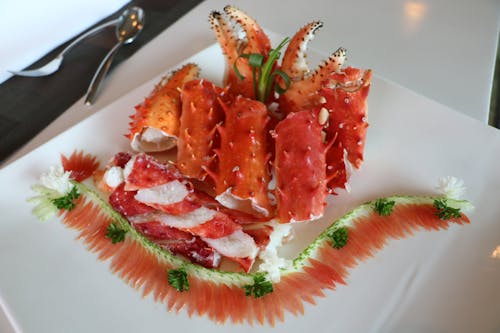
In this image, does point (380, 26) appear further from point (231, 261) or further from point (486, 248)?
point (231, 261)

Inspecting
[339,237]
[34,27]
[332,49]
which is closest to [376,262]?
[339,237]

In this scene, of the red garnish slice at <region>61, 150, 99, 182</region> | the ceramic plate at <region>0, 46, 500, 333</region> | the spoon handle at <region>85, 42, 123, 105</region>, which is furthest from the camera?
the spoon handle at <region>85, 42, 123, 105</region>

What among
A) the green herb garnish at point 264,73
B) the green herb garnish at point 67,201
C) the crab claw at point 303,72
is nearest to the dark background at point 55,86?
the green herb garnish at point 67,201

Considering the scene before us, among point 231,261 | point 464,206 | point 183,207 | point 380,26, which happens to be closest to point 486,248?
point 464,206

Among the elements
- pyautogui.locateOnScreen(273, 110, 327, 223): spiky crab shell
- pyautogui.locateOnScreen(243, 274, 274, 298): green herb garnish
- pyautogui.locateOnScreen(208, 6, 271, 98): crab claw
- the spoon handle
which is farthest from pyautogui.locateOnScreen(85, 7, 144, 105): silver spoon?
pyautogui.locateOnScreen(243, 274, 274, 298): green herb garnish

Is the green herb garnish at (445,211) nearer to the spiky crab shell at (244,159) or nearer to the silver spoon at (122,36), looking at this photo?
the spiky crab shell at (244,159)

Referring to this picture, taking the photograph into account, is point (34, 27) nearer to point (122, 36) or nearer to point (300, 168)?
point (122, 36)

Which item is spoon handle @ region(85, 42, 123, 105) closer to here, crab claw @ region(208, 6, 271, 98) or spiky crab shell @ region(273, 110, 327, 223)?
crab claw @ region(208, 6, 271, 98)
